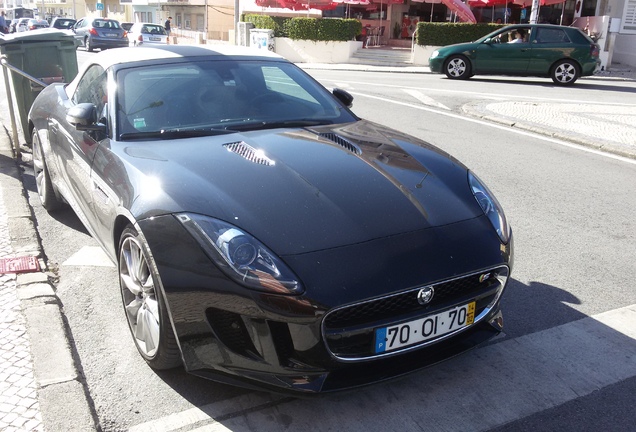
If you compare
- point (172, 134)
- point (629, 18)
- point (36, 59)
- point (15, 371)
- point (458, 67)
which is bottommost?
point (15, 371)

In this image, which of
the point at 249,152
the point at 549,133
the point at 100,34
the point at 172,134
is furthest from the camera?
the point at 100,34

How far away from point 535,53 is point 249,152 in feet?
51.2

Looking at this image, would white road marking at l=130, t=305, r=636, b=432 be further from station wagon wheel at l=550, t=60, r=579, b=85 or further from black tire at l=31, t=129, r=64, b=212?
station wagon wheel at l=550, t=60, r=579, b=85

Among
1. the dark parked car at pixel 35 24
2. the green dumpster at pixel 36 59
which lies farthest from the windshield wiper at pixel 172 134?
the dark parked car at pixel 35 24

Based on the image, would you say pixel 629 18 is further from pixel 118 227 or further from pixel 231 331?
pixel 231 331

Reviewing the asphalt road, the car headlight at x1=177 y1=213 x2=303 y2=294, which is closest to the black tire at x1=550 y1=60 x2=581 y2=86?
the asphalt road

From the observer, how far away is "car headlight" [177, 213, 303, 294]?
2627mm

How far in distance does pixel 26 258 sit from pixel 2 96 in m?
9.37

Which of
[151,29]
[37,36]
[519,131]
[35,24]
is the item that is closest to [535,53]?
[519,131]

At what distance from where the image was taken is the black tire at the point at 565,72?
17188 millimetres

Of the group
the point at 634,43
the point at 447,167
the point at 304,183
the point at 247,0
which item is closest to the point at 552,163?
the point at 447,167

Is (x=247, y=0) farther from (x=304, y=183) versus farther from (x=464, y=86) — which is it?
(x=304, y=183)

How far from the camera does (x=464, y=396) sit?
306cm

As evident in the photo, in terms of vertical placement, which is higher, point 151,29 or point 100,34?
point 151,29
